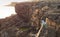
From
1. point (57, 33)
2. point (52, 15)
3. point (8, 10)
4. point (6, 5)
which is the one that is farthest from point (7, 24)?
point (6, 5)

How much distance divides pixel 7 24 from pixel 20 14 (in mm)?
681

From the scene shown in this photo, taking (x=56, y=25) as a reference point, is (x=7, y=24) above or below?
below

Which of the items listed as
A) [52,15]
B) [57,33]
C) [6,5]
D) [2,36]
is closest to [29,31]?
[2,36]

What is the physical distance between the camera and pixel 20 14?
10.00 ft

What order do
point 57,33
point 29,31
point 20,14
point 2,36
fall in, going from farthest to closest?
point 20,14 → point 29,31 → point 2,36 → point 57,33

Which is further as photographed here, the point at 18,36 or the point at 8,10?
the point at 8,10

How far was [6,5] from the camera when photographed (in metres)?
4.18

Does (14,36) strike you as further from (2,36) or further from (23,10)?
(23,10)

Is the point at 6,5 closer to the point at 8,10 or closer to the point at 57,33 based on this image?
the point at 8,10

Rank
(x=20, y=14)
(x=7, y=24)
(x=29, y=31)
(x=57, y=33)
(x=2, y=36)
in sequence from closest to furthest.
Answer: (x=57, y=33)
(x=2, y=36)
(x=29, y=31)
(x=7, y=24)
(x=20, y=14)

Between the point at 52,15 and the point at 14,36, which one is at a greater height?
the point at 52,15

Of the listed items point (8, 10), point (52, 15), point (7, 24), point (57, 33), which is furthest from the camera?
point (8, 10)

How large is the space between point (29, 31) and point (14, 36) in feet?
0.74

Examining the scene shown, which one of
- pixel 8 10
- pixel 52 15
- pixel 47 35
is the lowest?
pixel 8 10
